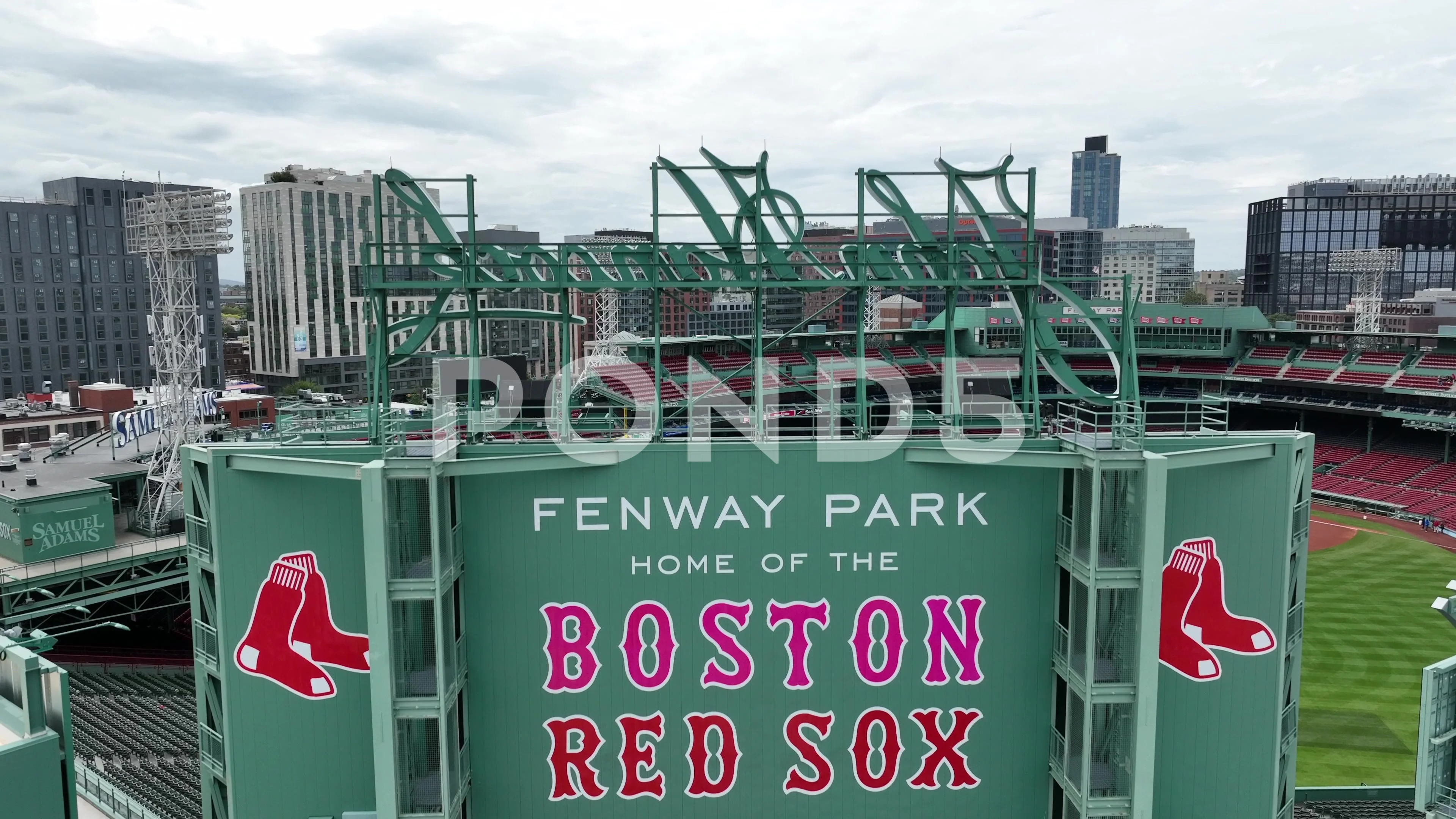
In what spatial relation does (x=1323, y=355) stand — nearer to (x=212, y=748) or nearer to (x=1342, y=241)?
(x=212, y=748)

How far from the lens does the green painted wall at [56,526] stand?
3111cm

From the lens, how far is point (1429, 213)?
13650 centimetres

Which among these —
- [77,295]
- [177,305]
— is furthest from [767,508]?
[77,295]

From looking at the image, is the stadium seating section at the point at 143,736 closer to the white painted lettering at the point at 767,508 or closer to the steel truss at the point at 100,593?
the steel truss at the point at 100,593

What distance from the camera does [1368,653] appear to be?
30891mm

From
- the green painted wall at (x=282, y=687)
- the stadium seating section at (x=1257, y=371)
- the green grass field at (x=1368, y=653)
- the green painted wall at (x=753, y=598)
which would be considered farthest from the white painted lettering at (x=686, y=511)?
the stadium seating section at (x=1257, y=371)

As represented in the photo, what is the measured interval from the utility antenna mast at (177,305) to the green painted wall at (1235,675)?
119ft

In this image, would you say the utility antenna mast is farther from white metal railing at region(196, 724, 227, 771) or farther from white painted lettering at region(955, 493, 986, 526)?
white painted lettering at region(955, 493, 986, 526)

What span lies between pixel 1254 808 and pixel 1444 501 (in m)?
50.0

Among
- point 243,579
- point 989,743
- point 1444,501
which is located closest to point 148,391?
point 243,579

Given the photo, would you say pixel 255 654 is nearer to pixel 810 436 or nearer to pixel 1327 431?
pixel 810 436

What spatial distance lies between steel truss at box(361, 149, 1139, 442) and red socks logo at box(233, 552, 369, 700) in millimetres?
2165

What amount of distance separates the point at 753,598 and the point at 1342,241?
155874mm

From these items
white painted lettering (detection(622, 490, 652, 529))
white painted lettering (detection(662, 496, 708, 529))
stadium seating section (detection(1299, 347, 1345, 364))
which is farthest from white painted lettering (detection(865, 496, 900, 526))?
stadium seating section (detection(1299, 347, 1345, 364))
